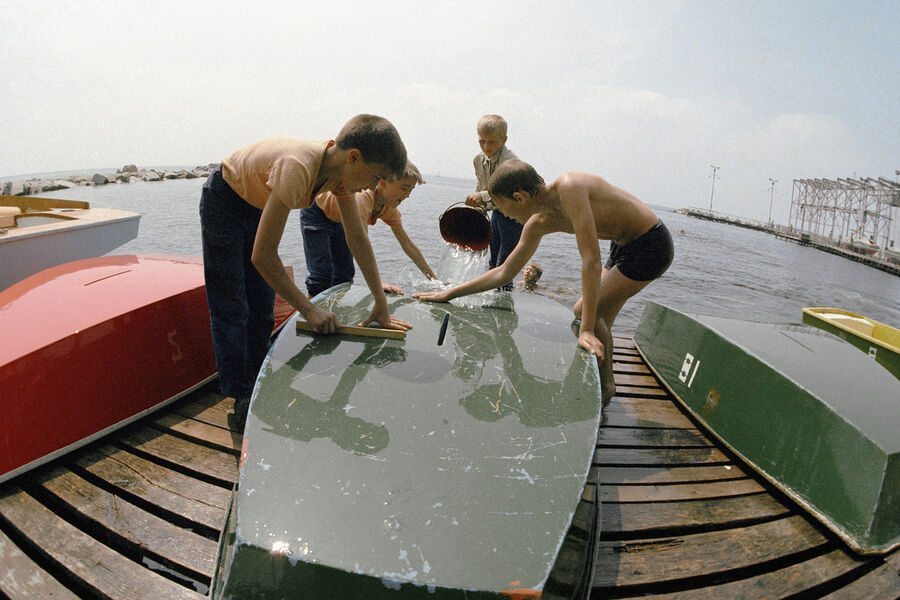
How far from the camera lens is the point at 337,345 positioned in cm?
201

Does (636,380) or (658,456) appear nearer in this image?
(658,456)

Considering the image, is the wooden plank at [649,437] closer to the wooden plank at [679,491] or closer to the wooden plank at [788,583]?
the wooden plank at [679,491]

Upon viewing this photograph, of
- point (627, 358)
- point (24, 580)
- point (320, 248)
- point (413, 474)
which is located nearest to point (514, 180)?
point (320, 248)

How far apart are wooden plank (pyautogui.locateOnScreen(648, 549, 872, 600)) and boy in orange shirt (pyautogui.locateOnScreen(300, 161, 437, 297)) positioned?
2.66m

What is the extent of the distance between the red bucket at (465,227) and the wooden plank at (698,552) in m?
2.64

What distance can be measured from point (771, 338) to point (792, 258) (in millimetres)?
31640

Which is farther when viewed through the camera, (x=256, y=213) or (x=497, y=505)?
(x=256, y=213)

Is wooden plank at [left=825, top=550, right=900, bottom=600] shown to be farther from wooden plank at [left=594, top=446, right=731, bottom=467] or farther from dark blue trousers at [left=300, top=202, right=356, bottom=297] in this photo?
dark blue trousers at [left=300, top=202, right=356, bottom=297]

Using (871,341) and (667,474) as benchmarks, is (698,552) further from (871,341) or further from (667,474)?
(871,341)

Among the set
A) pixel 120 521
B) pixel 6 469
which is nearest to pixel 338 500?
pixel 120 521

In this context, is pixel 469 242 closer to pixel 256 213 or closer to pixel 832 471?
pixel 256 213

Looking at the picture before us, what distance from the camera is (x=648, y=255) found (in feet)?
9.83

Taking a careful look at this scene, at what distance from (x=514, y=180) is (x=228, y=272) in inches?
64.6

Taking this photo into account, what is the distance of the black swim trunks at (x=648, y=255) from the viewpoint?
2998 mm
